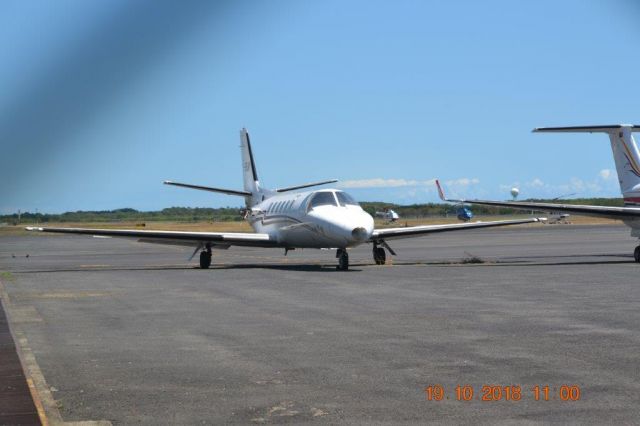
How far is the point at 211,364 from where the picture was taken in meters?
11.3

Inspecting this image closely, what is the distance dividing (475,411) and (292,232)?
84.5ft

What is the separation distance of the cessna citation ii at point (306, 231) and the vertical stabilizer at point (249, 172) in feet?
14.7

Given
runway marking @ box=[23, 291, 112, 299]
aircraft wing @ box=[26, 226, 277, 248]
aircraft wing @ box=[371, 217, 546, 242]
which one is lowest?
runway marking @ box=[23, 291, 112, 299]

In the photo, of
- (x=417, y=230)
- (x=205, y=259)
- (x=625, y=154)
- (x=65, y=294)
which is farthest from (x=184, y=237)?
(x=625, y=154)

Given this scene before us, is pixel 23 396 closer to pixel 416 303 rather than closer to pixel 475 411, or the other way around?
pixel 475 411

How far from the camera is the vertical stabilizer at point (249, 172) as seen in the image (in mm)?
42822


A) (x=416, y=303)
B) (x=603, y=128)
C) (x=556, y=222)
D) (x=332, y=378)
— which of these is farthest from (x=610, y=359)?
(x=556, y=222)

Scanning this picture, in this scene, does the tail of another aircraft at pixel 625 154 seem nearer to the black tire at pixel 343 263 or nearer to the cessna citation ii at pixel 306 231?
the cessna citation ii at pixel 306 231

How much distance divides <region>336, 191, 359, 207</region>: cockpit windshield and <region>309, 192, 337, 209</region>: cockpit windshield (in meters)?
0.23

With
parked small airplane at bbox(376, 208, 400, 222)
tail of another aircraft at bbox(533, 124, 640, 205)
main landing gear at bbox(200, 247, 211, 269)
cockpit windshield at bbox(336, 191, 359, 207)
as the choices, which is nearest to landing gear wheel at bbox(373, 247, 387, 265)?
cockpit windshield at bbox(336, 191, 359, 207)

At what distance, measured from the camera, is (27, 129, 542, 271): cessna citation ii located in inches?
1214

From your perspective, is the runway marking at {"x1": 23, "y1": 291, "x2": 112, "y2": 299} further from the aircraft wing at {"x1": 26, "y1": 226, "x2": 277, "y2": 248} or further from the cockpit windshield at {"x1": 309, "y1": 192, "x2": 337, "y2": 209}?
the cockpit windshield at {"x1": 309, "y1": 192, "x2": 337, "y2": 209}

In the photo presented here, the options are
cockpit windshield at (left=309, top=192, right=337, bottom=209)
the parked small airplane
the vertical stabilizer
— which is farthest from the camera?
the parked small airplane

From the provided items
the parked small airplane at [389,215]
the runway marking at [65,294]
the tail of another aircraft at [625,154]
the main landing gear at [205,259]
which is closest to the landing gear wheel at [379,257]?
the main landing gear at [205,259]
